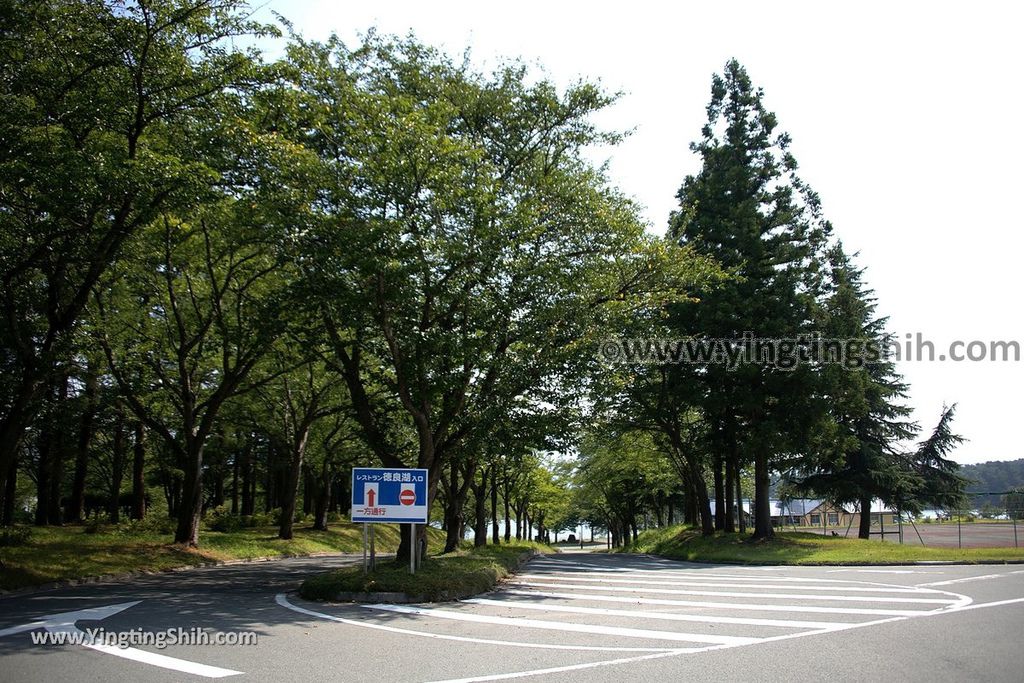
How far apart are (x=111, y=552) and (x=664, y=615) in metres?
16.2

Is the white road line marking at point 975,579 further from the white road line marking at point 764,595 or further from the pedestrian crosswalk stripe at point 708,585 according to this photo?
the white road line marking at point 764,595

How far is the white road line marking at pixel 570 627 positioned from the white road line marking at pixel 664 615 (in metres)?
1.06

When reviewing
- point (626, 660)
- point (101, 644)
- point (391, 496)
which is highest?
point (391, 496)

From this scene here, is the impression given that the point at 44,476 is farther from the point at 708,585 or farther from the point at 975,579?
the point at 975,579

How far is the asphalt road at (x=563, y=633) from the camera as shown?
6715 millimetres

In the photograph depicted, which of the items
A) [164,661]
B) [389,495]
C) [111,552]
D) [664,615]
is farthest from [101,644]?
[111,552]

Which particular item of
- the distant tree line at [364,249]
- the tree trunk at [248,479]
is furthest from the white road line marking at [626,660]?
the tree trunk at [248,479]

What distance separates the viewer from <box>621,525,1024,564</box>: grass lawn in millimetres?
20531

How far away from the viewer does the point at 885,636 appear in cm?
813

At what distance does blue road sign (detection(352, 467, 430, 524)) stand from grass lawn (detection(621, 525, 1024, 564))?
564 inches

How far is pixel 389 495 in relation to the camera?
1409cm

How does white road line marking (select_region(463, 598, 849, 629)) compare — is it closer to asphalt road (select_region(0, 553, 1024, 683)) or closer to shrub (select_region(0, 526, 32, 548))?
asphalt road (select_region(0, 553, 1024, 683))

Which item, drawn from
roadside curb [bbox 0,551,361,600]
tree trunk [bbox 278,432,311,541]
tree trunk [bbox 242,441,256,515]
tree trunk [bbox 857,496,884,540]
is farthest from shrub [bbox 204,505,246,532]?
tree trunk [bbox 857,496,884,540]

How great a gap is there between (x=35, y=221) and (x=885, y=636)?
16.6m
